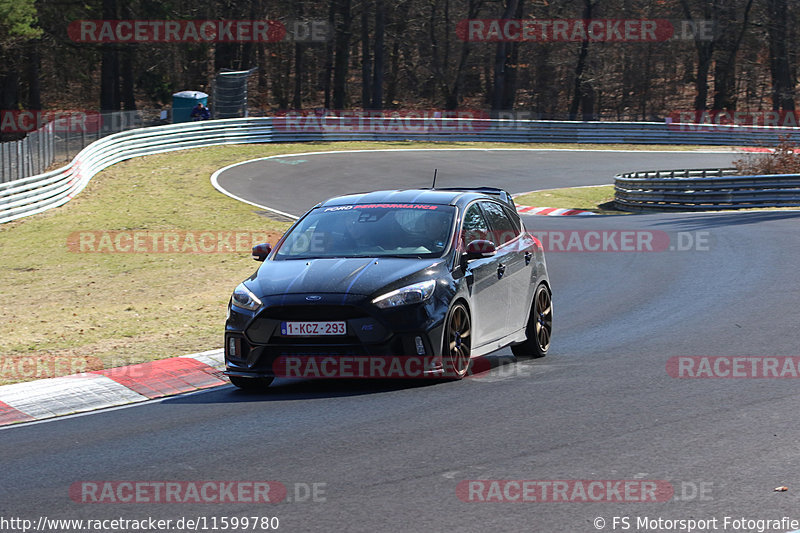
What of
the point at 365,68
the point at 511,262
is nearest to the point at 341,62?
the point at 365,68

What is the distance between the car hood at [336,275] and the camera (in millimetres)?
8570

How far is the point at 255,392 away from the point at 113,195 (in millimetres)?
24197

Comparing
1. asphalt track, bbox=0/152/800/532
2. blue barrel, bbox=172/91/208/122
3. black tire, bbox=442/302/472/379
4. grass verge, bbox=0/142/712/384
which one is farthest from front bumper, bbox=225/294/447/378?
blue barrel, bbox=172/91/208/122

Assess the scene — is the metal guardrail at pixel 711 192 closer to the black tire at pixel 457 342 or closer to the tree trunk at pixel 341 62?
the black tire at pixel 457 342

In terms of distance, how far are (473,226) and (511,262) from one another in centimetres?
54

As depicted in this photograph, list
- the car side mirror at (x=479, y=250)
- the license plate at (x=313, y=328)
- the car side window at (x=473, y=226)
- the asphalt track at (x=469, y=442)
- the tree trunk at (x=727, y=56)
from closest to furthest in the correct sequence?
1. the asphalt track at (x=469, y=442)
2. the license plate at (x=313, y=328)
3. the car side mirror at (x=479, y=250)
4. the car side window at (x=473, y=226)
5. the tree trunk at (x=727, y=56)

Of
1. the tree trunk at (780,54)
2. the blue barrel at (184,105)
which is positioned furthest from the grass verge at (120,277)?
the tree trunk at (780,54)

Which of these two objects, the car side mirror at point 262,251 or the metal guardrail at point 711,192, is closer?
the car side mirror at point 262,251

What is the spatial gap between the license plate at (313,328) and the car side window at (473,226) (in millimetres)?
1703

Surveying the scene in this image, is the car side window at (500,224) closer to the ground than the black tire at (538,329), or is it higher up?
higher up

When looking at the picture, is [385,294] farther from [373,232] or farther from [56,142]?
[56,142]

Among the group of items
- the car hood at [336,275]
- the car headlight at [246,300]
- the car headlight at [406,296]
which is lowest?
the car headlight at [246,300]

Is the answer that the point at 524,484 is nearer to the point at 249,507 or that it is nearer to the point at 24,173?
the point at 249,507

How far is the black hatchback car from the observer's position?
8.45 meters
